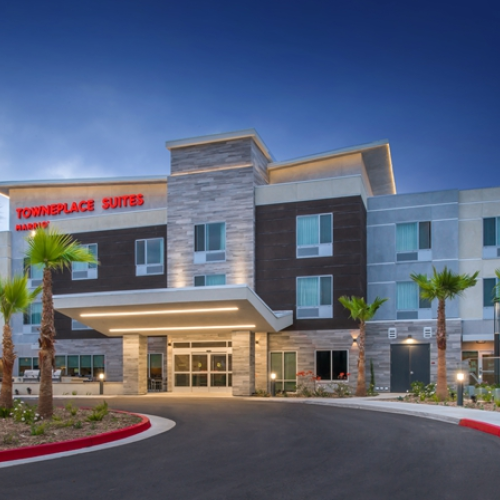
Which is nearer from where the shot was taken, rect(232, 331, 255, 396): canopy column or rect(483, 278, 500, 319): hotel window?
rect(232, 331, 255, 396): canopy column

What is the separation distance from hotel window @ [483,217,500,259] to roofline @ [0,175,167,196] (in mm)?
18238

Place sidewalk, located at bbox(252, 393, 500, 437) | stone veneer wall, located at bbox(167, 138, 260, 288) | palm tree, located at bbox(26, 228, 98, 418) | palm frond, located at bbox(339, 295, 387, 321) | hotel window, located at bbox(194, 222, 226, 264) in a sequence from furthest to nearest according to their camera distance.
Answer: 1. hotel window, located at bbox(194, 222, 226, 264)
2. stone veneer wall, located at bbox(167, 138, 260, 288)
3. palm frond, located at bbox(339, 295, 387, 321)
4. palm tree, located at bbox(26, 228, 98, 418)
5. sidewalk, located at bbox(252, 393, 500, 437)

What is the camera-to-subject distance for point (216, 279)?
34.7 metres

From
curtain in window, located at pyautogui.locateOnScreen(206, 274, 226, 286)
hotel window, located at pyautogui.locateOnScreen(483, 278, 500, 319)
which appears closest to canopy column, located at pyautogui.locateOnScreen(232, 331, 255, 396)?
curtain in window, located at pyautogui.locateOnScreen(206, 274, 226, 286)

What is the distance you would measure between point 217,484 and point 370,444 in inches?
193

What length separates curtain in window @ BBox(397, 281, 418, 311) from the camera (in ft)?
110

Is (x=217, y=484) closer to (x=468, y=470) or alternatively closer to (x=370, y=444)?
(x=468, y=470)

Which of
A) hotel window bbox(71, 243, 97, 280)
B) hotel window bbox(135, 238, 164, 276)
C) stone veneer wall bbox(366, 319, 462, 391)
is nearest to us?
stone veneer wall bbox(366, 319, 462, 391)

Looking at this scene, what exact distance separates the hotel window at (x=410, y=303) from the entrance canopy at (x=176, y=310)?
579 cm

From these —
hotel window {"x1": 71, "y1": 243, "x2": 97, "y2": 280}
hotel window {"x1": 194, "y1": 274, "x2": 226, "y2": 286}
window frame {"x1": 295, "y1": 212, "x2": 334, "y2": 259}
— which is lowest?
hotel window {"x1": 194, "y1": 274, "x2": 226, "y2": 286}

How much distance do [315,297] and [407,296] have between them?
15.8 feet

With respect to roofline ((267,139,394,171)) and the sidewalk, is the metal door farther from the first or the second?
roofline ((267,139,394,171))

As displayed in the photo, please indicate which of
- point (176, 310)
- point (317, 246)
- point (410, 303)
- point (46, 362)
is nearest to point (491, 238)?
point (410, 303)

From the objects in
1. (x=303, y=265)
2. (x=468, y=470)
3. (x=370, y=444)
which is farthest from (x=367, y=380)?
(x=468, y=470)
